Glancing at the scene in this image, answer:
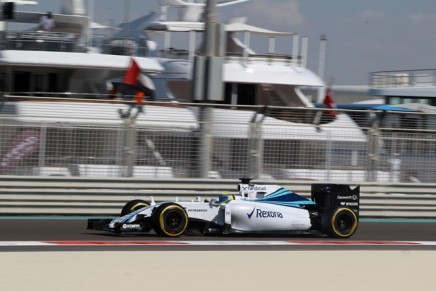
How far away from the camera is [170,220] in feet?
36.3

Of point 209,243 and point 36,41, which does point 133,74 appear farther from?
point 209,243

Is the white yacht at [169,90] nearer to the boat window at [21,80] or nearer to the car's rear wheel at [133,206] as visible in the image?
the boat window at [21,80]

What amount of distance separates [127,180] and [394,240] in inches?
175

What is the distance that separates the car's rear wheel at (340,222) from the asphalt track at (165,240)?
0.41 feet

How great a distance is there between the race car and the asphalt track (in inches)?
5.1

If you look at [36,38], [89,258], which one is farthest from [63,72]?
[89,258]

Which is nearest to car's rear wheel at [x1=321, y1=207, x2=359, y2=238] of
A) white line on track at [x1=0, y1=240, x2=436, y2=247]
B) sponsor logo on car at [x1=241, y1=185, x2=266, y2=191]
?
white line on track at [x1=0, y1=240, x2=436, y2=247]

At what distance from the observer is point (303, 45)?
23.9 meters

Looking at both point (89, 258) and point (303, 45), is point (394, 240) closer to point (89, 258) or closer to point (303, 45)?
point (89, 258)

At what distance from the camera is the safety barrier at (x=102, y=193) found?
13867 mm

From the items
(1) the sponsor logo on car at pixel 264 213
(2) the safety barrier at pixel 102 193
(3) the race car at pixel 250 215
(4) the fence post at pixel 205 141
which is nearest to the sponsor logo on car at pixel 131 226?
(3) the race car at pixel 250 215

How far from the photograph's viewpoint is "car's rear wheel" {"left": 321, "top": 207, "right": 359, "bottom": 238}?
1181 centimetres

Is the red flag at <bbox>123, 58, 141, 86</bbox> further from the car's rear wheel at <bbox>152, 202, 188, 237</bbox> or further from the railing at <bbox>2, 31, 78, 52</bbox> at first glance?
the car's rear wheel at <bbox>152, 202, 188, 237</bbox>

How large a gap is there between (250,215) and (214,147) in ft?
10.9
